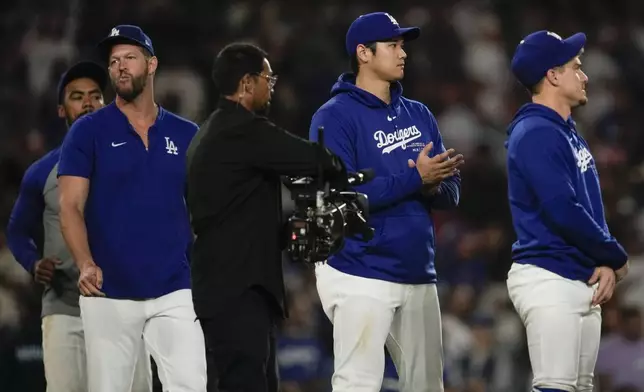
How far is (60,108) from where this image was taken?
26.5 ft

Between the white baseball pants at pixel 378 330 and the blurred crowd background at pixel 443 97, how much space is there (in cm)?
373

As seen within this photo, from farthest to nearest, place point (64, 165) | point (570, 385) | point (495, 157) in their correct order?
1. point (495, 157)
2. point (64, 165)
3. point (570, 385)

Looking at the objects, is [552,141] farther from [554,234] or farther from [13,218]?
[13,218]

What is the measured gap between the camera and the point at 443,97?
44.4 feet

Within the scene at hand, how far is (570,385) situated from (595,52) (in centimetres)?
821

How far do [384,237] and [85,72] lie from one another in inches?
92.3

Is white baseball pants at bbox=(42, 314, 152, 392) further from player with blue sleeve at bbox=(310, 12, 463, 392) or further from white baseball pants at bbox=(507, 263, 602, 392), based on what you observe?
white baseball pants at bbox=(507, 263, 602, 392)

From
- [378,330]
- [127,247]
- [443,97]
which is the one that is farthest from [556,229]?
[443,97]

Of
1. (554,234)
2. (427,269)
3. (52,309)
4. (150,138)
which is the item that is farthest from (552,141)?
(52,309)

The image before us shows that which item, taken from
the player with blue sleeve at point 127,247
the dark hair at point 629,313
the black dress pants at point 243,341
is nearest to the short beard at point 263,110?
the black dress pants at point 243,341

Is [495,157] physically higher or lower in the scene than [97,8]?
lower

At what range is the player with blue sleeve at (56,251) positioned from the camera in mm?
7539

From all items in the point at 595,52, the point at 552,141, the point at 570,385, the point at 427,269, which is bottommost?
the point at 570,385

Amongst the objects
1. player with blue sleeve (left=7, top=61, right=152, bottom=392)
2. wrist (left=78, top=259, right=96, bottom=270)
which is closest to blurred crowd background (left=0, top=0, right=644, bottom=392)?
player with blue sleeve (left=7, top=61, right=152, bottom=392)
